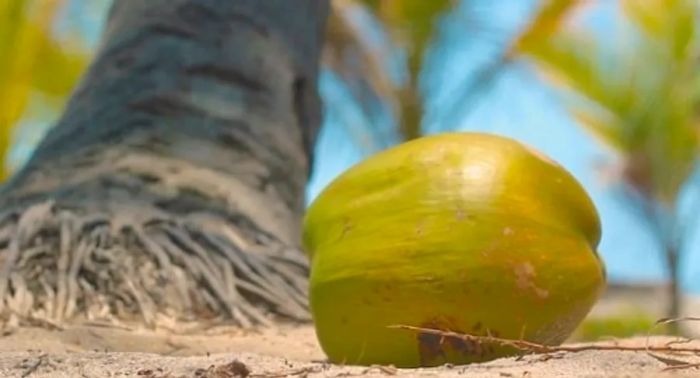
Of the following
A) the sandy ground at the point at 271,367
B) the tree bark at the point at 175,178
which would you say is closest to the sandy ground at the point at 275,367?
Result: the sandy ground at the point at 271,367

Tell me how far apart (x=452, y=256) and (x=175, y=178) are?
1249mm

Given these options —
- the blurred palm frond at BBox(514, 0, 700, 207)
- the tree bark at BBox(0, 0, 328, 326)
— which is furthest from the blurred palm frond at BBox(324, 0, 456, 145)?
the tree bark at BBox(0, 0, 328, 326)

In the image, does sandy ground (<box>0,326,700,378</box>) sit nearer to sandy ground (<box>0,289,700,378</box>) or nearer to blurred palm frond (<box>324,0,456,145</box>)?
sandy ground (<box>0,289,700,378</box>)

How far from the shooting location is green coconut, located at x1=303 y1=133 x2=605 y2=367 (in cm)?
145

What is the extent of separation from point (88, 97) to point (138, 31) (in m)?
0.24

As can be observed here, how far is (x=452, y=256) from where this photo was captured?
145cm

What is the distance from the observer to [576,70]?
8.04 m

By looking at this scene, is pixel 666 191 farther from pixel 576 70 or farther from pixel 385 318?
pixel 385 318

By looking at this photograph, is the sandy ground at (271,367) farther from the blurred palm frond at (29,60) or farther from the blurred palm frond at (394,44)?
the blurred palm frond at (394,44)

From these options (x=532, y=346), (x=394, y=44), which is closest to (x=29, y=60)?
(x=394, y=44)

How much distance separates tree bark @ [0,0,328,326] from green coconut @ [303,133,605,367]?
2.42ft

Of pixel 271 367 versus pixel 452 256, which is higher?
pixel 452 256

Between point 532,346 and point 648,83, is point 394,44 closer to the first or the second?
point 648,83

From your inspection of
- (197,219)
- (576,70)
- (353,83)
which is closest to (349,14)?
(353,83)
